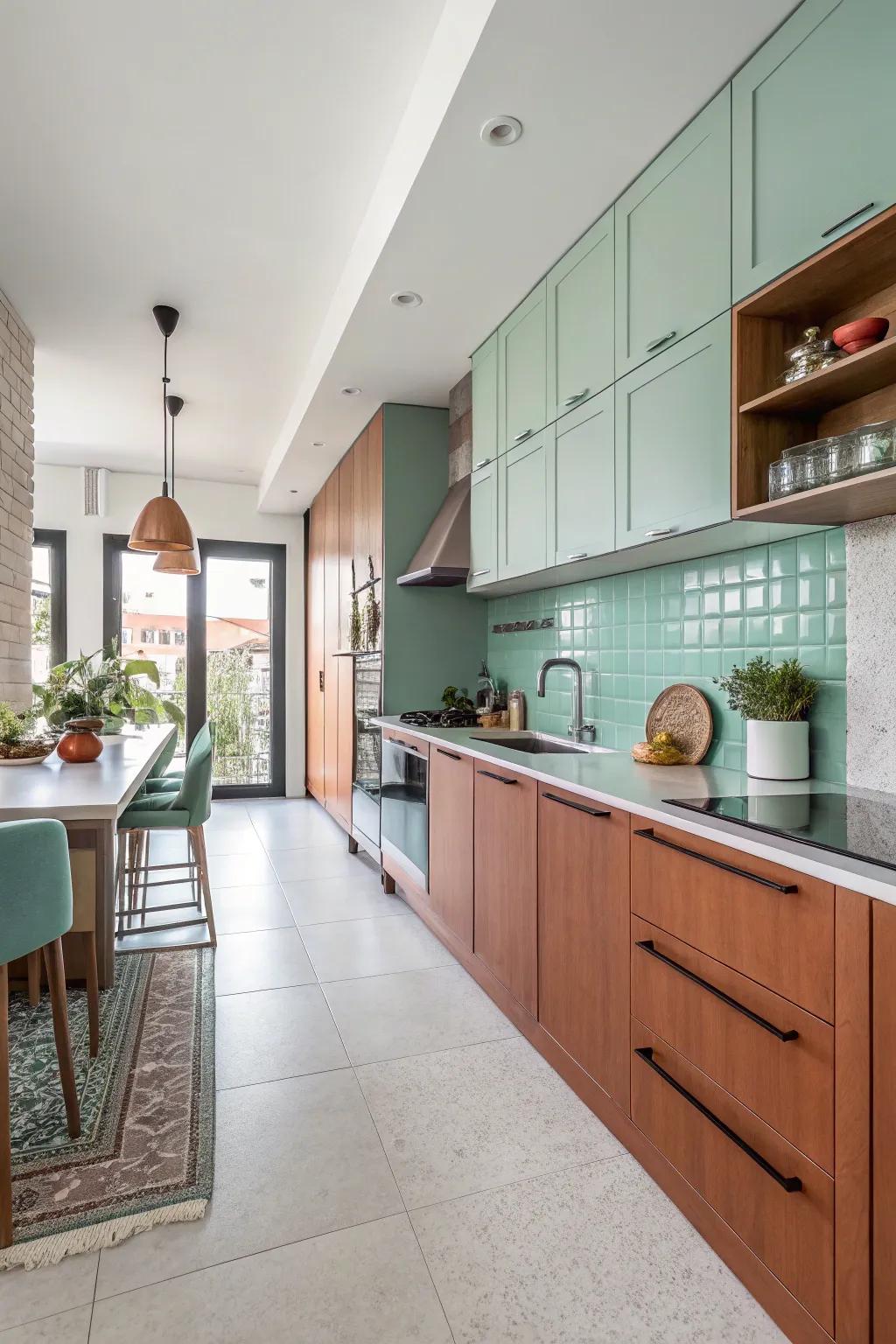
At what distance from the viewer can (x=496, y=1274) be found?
1.46m

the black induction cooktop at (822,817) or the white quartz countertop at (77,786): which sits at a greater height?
the black induction cooktop at (822,817)

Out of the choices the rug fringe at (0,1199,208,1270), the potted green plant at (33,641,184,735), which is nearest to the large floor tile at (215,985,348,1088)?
the rug fringe at (0,1199,208,1270)

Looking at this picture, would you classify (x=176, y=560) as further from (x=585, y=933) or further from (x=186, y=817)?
(x=585, y=933)

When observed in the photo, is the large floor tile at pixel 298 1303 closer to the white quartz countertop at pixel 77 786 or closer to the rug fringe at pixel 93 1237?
the rug fringe at pixel 93 1237

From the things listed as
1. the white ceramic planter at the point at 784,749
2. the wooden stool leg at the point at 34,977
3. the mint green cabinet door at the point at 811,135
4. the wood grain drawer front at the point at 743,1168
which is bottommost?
the wooden stool leg at the point at 34,977

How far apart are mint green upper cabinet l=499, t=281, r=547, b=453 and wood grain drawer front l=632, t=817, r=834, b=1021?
1.83 m

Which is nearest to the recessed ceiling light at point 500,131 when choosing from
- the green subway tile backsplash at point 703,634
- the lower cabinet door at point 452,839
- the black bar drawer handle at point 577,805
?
the green subway tile backsplash at point 703,634

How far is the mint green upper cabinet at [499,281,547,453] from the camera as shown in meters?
2.87

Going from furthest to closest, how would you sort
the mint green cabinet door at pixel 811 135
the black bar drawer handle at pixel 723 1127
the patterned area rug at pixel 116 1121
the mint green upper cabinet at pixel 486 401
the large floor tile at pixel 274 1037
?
the mint green upper cabinet at pixel 486 401, the large floor tile at pixel 274 1037, the patterned area rug at pixel 116 1121, the mint green cabinet door at pixel 811 135, the black bar drawer handle at pixel 723 1127

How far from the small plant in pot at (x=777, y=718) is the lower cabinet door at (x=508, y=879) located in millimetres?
640

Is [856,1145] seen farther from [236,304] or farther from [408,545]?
[236,304]

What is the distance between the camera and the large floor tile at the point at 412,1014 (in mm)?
2342

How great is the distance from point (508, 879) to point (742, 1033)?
3.74 feet

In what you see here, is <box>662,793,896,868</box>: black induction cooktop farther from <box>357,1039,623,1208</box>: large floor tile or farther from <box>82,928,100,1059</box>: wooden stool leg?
<box>82,928,100,1059</box>: wooden stool leg
